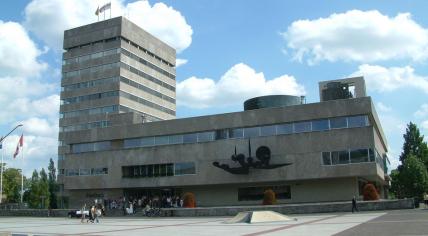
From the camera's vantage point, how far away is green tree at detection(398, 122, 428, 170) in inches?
3452

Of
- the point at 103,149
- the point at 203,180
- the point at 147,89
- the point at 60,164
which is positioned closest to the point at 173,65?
the point at 147,89

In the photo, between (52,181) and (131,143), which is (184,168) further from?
(52,181)

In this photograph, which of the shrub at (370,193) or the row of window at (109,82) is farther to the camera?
the row of window at (109,82)

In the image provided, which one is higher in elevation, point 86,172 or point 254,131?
point 254,131

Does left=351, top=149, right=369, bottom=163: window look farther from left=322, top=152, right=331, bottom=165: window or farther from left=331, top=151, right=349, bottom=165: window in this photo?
left=322, top=152, right=331, bottom=165: window

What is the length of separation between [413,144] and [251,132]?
166 ft

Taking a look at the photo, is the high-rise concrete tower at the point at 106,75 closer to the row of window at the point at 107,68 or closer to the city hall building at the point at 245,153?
the row of window at the point at 107,68

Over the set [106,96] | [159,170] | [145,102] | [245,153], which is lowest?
[159,170]

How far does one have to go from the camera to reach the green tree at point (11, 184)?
322ft

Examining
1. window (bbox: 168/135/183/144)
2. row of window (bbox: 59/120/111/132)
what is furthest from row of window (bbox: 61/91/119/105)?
window (bbox: 168/135/183/144)

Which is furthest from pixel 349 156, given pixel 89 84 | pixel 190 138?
pixel 89 84

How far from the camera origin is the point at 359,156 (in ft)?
152

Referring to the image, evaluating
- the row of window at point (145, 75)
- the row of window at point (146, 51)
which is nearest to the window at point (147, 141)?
the row of window at point (145, 75)

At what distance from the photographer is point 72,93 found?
10862 cm
